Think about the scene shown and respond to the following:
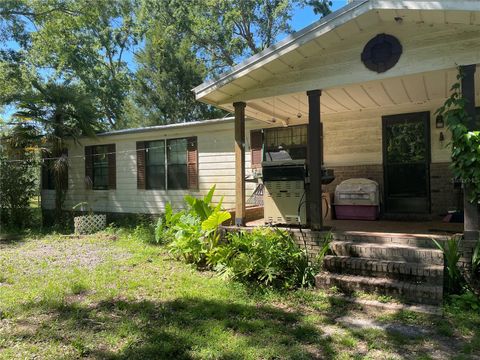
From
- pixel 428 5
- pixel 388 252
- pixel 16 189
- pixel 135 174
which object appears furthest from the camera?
pixel 16 189

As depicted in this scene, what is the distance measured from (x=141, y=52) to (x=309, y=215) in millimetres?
18795

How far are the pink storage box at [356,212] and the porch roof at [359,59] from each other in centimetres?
203

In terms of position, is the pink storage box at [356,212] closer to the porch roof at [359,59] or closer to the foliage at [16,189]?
the porch roof at [359,59]

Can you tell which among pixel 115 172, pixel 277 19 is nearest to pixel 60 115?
pixel 115 172

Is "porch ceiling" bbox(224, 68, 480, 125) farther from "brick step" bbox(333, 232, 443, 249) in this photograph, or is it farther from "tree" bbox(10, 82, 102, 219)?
"tree" bbox(10, 82, 102, 219)

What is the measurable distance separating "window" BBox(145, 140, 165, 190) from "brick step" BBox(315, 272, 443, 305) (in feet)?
22.0

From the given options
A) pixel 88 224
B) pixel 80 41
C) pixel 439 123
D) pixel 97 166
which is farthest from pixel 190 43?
pixel 439 123

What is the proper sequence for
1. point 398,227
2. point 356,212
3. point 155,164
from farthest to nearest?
1. point 155,164
2. point 356,212
3. point 398,227

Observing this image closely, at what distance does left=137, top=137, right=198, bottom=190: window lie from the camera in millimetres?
9930

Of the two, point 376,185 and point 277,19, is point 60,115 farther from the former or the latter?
point 277,19

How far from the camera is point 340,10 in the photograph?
4.80 m

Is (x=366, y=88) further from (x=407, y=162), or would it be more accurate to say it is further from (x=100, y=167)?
(x=100, y=167)

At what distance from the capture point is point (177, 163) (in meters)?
10.2

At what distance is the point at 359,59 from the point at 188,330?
4.13 metres
